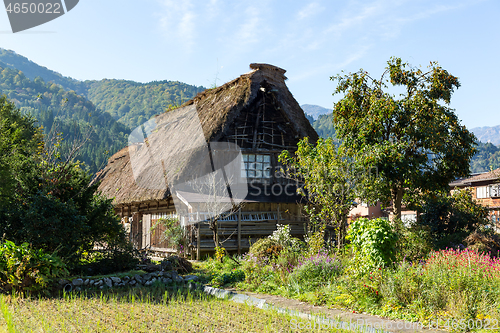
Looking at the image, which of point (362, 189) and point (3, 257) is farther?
point (362, 189)

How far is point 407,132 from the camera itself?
11.3m

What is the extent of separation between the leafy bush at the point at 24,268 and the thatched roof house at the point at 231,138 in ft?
20.4

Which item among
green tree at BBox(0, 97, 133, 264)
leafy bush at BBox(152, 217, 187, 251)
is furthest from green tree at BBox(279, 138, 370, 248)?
green tree at BBox(0, 97, 133, 264)

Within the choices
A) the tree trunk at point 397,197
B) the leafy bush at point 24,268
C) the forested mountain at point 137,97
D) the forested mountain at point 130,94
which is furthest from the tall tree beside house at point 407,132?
the forested mountain at point 137,97

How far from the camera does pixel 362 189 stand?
33.6ft

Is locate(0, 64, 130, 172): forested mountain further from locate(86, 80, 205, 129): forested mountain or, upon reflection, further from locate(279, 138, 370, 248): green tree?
locate(279, 138, 370, 248): green tree

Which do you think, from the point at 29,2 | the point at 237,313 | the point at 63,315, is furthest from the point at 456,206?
the point at 29,2

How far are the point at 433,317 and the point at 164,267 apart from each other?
22.4 ft

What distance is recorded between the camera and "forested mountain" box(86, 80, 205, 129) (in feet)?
348

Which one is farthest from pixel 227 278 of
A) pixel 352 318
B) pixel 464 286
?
pixel 464 286

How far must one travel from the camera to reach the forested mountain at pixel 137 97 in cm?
10594

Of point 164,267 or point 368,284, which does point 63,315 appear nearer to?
point 164,267

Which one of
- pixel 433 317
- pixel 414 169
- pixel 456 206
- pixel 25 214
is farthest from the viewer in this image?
pixel 456 206

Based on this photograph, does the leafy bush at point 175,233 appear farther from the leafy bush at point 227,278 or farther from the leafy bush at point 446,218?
the leafy bush at point 446,218
